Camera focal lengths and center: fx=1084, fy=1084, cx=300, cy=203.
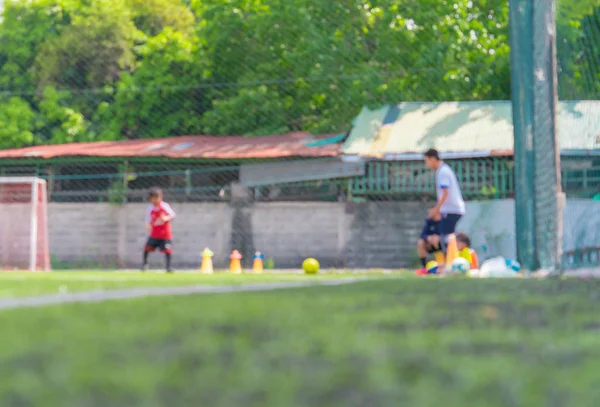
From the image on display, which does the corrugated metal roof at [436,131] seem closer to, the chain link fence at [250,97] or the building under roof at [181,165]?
the chain link fence at [250,97]

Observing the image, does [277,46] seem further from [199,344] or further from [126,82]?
[199,344]

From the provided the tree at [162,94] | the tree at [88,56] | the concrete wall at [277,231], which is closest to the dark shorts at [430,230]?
the concrete wall at [277,231]

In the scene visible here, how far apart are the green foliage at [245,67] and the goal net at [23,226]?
24.4 feet

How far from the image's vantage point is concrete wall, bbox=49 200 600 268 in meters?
22.6

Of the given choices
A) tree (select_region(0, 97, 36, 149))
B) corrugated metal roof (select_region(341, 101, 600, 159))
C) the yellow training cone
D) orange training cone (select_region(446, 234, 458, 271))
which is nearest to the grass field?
orange training cone (select_region(446, 234, 458, 271))

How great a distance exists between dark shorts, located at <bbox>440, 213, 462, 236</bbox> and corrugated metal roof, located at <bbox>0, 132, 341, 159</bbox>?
12602 millimetres

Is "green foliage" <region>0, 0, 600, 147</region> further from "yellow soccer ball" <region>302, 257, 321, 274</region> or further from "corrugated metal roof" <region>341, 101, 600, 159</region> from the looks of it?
"yellow soccer ball" <region>302, 257, 321, 274</region>

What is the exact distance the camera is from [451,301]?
5391mm

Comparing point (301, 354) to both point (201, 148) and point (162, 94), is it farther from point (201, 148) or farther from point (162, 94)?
point (162, 94)

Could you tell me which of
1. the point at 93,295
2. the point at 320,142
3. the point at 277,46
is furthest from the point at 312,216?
the point at 93,295

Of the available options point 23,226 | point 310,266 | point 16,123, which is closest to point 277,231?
point 23,226

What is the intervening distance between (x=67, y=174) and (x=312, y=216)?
7.62 metres

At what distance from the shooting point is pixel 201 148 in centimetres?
2714

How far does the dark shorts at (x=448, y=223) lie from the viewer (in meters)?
11.9
